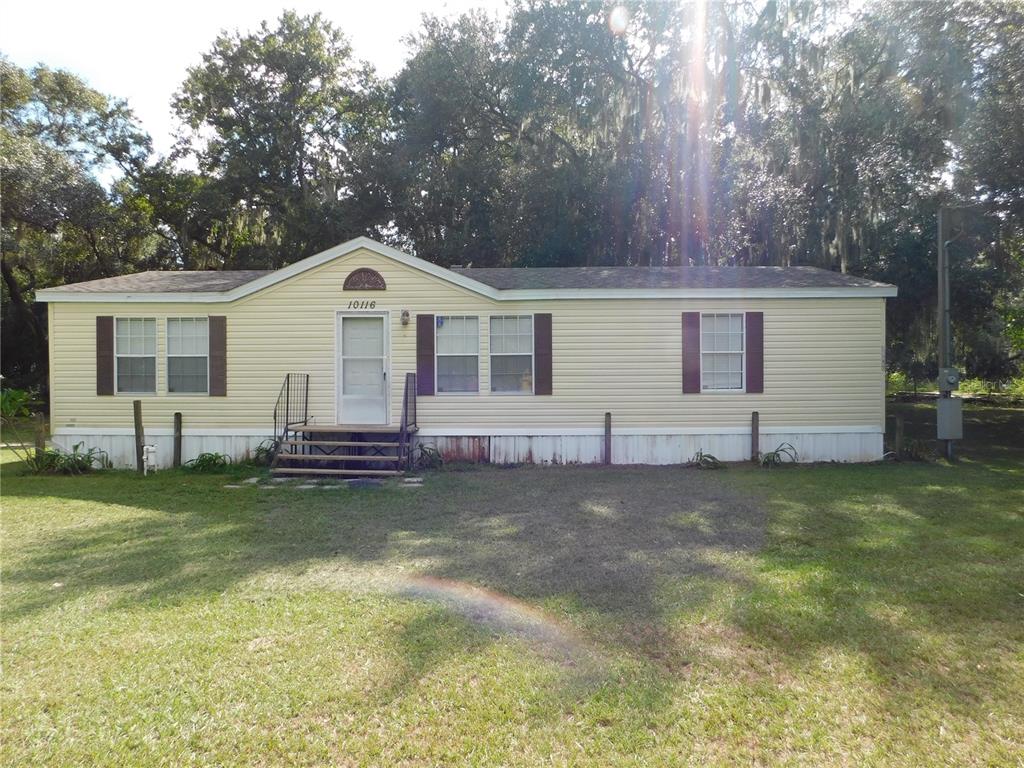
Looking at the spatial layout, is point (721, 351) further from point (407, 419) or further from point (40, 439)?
point (40, 439)

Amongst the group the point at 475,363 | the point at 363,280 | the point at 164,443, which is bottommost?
the point at 164,443

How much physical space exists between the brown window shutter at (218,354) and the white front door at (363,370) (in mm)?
1989

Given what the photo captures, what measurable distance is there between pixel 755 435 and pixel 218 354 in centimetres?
935

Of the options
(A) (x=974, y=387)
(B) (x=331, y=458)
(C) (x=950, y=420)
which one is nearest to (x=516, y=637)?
(B) (x=331, y=458)

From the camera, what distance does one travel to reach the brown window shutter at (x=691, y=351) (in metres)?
10.4

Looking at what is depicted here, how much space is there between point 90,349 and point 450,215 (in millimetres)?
12304

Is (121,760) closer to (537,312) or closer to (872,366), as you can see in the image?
(537,312)

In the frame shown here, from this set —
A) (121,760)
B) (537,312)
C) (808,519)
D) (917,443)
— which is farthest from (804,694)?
(917,443)

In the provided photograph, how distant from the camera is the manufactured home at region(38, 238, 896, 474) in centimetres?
1024

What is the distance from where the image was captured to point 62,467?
9.63 meters

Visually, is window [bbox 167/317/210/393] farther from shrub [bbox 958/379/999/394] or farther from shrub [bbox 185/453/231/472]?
shrub [bbox 958/379/999/394]

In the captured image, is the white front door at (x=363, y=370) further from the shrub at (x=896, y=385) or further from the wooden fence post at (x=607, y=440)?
the shrub at (x=896, y=385)

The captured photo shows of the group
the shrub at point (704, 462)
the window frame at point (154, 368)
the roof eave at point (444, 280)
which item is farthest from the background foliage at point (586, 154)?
the window frame at point (154, 368)

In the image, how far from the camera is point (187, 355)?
10344 mm
